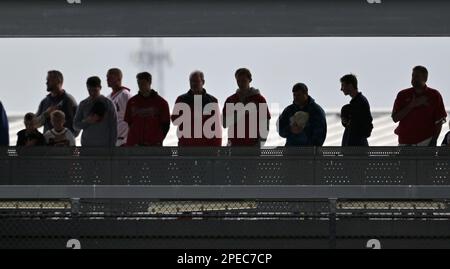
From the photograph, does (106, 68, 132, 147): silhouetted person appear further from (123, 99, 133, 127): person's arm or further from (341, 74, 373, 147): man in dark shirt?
(341, 74, 373, 147): man in dark shirt

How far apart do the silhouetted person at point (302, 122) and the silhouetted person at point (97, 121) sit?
1516mm

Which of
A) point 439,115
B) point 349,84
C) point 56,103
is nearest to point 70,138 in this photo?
point 56,103

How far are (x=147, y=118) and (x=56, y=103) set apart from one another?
3.34 feet

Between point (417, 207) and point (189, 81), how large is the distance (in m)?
2.44

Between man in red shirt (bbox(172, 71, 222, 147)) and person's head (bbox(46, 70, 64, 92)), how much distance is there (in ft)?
4.05

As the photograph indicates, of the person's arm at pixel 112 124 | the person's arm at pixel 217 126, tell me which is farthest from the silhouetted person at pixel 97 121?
the person's arm at pixel 217 126

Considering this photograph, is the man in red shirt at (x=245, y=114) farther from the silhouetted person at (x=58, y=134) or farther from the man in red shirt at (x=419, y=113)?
the silhouetted person at (x=58, y=134)

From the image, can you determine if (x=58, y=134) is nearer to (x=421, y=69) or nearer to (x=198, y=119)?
(x=198, y=119)

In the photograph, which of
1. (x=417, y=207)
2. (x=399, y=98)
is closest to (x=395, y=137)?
(x=399, y=98)

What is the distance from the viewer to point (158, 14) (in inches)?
485

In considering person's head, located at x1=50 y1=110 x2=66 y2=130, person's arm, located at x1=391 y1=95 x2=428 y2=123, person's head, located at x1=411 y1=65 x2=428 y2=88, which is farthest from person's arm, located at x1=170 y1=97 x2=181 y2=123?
person's head, located at x1=411 y1=65 x2=428 y2=88

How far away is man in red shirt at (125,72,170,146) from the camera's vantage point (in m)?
11.4

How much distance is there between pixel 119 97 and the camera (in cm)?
1178

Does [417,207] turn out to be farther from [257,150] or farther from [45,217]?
[45,217]
